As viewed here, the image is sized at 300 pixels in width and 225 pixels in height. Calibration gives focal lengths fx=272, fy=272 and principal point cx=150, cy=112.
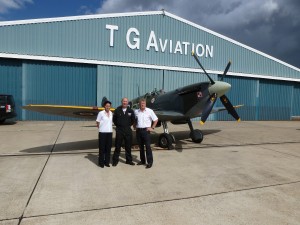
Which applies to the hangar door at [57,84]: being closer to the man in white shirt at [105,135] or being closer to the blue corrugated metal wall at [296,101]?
the man in white shirt at [105,135]

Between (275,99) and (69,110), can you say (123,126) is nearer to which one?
(69,110)

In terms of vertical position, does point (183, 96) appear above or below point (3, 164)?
above

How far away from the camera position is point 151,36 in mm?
21234

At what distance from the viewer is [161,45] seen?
2161cm

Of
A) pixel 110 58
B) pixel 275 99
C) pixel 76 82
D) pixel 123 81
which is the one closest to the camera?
pixel 76 82

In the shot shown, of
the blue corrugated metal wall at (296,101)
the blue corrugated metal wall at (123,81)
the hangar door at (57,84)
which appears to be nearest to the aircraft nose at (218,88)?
the blue corrugated metal wall at (123,81)

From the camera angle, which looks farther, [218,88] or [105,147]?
[218,88]

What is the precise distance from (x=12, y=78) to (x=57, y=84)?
290 centimetres

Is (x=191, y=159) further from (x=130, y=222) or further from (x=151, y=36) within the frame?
(x=151, y=36)

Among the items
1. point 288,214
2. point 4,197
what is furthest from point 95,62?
point 288,214

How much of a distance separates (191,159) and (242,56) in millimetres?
19748

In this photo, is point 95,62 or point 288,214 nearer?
point 288,214

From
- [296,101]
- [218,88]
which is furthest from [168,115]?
[296,101]

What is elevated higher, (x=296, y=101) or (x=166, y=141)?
(x=296, y=101)
